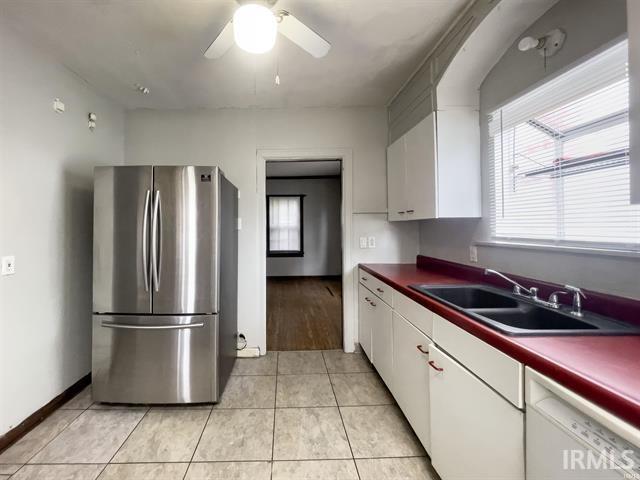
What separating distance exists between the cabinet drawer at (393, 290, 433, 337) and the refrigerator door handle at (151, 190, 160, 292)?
1.65 m

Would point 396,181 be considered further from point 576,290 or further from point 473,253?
point 576,290

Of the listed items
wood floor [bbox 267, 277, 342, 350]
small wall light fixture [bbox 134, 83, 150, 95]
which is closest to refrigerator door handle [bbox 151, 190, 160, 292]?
small wall light fixture [bbox 134, 83, 150, 95]

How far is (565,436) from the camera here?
2.34ft

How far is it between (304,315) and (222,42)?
358 cm

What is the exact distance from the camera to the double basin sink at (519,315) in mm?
962

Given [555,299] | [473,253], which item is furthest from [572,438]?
[473,253]

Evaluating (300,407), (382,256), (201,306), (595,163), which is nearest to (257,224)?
(201,306)

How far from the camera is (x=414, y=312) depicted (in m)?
1.56

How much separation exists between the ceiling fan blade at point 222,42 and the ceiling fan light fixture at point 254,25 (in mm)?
178

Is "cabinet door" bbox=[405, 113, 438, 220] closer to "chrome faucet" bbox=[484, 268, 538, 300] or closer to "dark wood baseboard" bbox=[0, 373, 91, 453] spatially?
"chrome faucet" bbox=[484, 268, 538, 300]

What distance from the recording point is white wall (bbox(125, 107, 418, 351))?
9.25ft

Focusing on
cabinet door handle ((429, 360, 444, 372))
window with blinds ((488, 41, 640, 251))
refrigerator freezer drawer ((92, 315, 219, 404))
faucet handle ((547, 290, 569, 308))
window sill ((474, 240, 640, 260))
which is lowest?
refrigerator freezer drawer ((92, 315, 219, 404))

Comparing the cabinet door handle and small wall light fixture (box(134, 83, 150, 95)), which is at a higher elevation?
small wall light fixture (box(134, 83, 150, 95))

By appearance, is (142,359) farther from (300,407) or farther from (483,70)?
(483,70)
